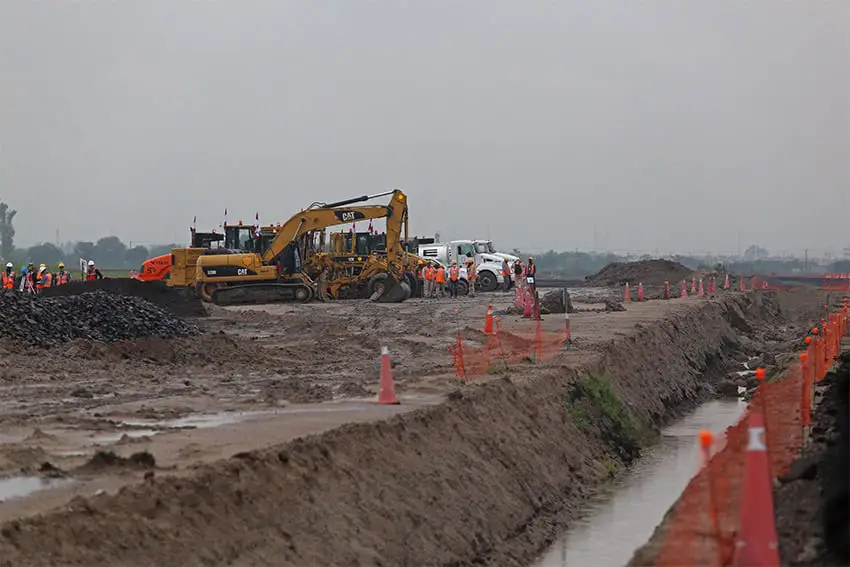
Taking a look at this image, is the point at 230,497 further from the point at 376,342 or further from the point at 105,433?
the point at 376,342

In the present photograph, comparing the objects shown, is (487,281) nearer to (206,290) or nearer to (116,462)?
(206,290)

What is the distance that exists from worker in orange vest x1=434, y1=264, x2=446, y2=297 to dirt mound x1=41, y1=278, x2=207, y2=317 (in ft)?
47.7

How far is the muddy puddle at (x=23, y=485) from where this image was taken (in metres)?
10.4

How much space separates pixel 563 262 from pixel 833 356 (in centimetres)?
9742

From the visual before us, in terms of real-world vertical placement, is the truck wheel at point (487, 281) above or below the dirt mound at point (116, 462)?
above

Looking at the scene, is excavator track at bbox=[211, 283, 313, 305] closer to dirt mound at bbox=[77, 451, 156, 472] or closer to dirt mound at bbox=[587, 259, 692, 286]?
dirt mound at bbox=[587, 259, 692, 286]

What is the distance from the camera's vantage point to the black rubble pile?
24.2m

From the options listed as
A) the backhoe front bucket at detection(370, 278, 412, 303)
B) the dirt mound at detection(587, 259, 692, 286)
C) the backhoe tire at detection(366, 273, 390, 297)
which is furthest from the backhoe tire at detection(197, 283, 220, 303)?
Answer: the dirt mound at detection(587, 259, 692, 286)

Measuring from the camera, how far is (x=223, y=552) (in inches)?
375

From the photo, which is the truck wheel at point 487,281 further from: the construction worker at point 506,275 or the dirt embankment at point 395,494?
the dirt embankment at point 395,494

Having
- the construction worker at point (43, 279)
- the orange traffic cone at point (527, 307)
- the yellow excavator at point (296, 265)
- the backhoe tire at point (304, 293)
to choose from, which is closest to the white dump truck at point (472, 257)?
the yellow excavator at point (296, 265)

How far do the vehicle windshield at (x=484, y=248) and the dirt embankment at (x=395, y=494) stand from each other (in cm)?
3690

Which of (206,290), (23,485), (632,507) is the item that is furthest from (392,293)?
(23,485)

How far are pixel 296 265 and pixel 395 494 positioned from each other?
34.7m
